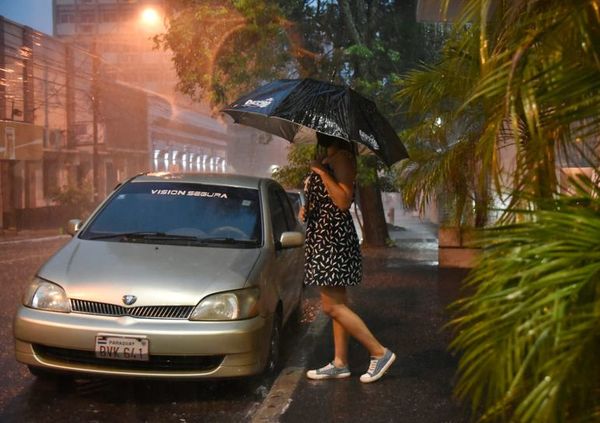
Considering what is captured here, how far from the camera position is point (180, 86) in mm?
18031

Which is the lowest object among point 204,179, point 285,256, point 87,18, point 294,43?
point 285,256

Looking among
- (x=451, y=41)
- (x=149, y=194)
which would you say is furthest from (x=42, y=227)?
(x=451, y=41)

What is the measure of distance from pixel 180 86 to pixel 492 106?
16077mm

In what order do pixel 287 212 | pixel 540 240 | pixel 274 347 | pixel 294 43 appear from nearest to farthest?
pixel 540 240
pixel 274 347
pixel 287 212
pixel 294 43

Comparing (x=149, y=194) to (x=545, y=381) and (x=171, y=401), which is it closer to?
(x=171, y=401)

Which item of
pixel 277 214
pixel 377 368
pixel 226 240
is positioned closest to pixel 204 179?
pixel 277 214

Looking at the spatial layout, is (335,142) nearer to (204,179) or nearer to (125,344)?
(204,179)

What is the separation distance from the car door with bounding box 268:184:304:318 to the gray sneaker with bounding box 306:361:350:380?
0.74m

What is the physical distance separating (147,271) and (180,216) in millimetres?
1048

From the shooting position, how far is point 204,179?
19.6 ft

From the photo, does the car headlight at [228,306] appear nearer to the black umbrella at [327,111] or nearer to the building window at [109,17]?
the black umbrella at [327,111]

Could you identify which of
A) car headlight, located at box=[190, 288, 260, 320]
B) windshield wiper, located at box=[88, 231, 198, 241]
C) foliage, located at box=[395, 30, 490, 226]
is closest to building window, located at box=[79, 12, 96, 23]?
foliage, located at box=[395, 30, 490, 226]

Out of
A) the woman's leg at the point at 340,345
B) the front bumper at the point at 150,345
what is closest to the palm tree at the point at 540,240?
the front bumper at the point at 150,345

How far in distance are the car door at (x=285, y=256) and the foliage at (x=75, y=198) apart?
82.0 feet
